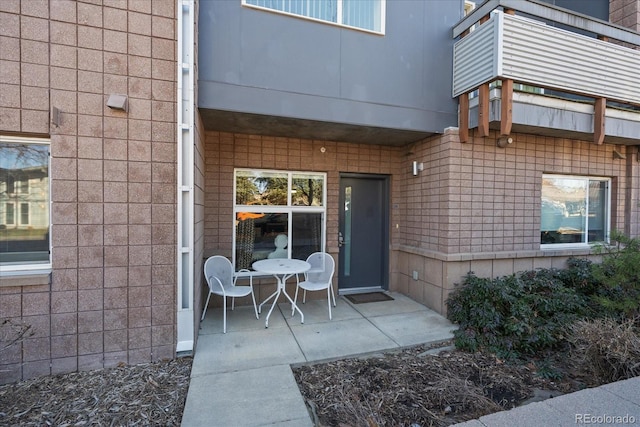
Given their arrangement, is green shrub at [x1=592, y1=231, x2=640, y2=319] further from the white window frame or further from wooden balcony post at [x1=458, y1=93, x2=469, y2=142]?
the white window frame

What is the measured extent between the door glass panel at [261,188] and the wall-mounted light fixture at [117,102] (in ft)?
7.47

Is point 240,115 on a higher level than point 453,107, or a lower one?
lower

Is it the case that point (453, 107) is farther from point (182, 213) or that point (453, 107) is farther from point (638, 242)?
point (182, 213)

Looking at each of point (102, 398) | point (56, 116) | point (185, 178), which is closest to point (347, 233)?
point (185, 178)

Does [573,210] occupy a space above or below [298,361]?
above

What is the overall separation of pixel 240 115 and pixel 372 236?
Answer: 3486mm

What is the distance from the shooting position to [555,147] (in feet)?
18.4

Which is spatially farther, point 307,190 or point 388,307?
point 307,190

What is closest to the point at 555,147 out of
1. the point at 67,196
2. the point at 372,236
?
the point at 372,236

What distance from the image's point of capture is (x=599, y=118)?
4852 millimetres

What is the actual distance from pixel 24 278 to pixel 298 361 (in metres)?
2.80

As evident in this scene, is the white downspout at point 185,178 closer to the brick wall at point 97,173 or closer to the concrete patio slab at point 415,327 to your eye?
the brick wall at point 97,173

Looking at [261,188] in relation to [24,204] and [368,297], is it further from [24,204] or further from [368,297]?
[24,204]

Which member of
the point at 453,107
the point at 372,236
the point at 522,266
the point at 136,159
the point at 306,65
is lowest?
the point at 522,266
